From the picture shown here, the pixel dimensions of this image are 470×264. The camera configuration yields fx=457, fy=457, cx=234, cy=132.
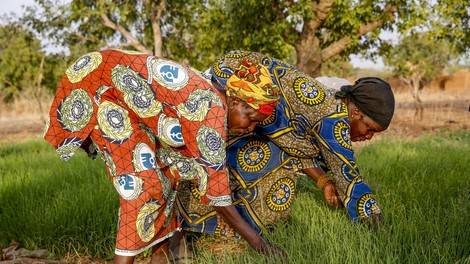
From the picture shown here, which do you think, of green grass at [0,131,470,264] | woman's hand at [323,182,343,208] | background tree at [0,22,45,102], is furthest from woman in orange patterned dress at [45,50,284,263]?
background tree at [0,22,45,102]

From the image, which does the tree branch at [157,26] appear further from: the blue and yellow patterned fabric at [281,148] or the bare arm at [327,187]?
the bare arm at [327,187]

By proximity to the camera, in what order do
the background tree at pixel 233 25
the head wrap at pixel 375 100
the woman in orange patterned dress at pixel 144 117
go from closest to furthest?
the woman in orange patterned dress at pixel 144 117
the head wrap at pixel 375 100
the background tree at pixel 233 25

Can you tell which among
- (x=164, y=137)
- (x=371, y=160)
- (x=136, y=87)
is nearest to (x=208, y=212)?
(x=164, y=137)

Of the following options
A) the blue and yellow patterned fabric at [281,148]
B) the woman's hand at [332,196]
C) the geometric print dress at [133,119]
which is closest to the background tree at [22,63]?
the blue and yellow patterned fabric at [281,148]

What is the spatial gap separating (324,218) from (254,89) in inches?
43.9

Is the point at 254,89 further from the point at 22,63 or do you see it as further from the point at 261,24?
the point at 22,63

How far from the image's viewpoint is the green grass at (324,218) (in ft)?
7.43

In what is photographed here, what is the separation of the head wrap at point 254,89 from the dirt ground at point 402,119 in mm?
8335

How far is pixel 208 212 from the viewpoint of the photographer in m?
2.91

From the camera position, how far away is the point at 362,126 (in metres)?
2.72

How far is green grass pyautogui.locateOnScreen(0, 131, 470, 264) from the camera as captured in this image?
2266mm

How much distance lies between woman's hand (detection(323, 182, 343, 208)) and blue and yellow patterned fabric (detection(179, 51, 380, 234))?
11cm

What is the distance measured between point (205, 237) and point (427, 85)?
3542 centimetres

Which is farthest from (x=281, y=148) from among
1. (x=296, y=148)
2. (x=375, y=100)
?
(x=375, y=100)
